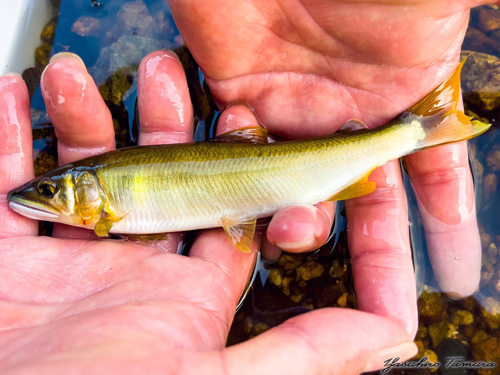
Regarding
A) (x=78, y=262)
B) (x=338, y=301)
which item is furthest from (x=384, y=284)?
(x=78, y=262)

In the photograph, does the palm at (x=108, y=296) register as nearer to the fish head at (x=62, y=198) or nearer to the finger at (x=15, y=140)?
the fish head at (x=62, y=198)

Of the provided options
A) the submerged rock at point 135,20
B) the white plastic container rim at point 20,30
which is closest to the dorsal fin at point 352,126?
the submerged rock at point 135,20

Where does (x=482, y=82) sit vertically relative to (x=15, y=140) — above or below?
above

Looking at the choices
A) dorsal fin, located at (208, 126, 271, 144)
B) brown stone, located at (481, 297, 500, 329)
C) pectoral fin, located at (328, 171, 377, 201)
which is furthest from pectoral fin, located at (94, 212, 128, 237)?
brown stone, located at (481, 297, 500, 329)

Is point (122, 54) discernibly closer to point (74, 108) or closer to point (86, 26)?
point (86, 26)

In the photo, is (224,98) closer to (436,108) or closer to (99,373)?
(436,108)

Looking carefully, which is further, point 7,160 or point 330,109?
point 330,109

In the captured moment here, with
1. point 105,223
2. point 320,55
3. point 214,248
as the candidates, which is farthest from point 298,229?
point 320,55

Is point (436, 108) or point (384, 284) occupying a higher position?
point (436, 108)
